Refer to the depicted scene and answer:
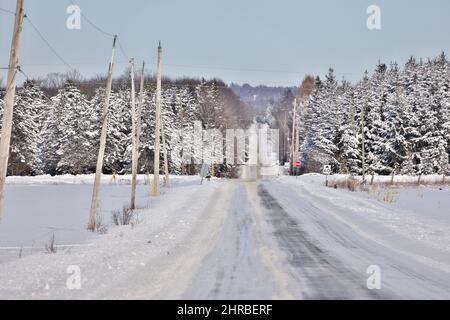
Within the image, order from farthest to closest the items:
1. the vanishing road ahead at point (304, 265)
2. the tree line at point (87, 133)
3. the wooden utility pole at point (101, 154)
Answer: the tree line at point (87, 133)
the wooden utility pole at point (101, 154)
the vanishing road ahead at point (304, 265)

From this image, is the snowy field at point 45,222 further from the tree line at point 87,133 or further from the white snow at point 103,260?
the tree line at point 87,133

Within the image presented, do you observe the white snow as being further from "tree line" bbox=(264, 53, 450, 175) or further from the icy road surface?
"tree line" bbox=(264, 53, 450, 175)

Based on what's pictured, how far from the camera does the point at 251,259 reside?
9789mm

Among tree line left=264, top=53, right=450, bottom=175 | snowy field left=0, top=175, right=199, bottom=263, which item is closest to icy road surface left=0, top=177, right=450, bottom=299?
snowy field left=0, top=175, right=199, bottom=263

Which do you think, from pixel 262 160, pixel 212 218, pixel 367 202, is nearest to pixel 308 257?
pixel 212 218

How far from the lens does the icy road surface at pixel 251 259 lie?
718 centimetres

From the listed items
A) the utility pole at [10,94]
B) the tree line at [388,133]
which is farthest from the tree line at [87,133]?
the utility pole at [10,94]

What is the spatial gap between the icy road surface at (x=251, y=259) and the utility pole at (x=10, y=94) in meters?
2.52

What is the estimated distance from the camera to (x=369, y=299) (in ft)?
22.0

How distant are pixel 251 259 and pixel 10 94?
22.7 ft

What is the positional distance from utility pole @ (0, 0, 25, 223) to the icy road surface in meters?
2.52
